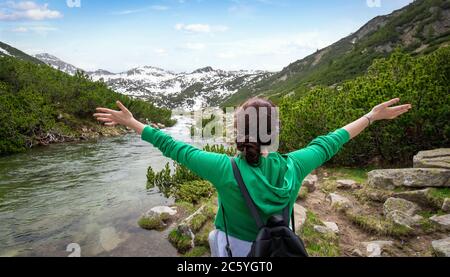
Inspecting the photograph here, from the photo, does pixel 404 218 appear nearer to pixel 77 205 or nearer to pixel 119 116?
pixel 119 116

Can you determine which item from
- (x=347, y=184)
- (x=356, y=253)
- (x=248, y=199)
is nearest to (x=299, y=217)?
(x=356, y=253)

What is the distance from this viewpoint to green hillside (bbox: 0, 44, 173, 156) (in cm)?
2972

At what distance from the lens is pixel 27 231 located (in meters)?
11.3

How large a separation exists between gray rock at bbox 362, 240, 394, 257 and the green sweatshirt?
603cm

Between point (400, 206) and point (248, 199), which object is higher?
point (248, 199)

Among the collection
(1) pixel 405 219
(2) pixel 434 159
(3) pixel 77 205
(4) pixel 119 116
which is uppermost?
(4) pixel 119 116

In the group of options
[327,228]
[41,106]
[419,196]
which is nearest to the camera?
[327,228]

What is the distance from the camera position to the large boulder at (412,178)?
36.1 ft

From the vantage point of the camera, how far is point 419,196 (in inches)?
416

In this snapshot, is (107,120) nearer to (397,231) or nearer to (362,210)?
(397,231)

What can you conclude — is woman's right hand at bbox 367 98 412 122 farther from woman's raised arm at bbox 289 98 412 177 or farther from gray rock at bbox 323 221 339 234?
gray rock at bbox 323 221 339 234

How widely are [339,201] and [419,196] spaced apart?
8.21ft
